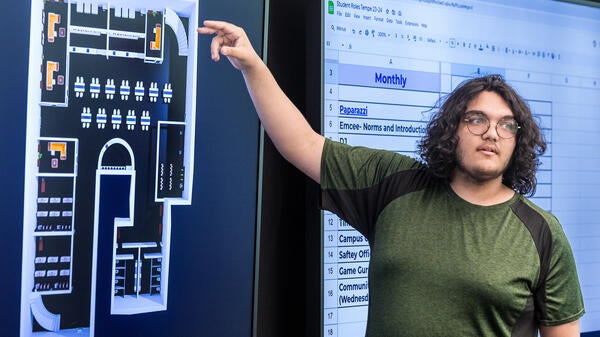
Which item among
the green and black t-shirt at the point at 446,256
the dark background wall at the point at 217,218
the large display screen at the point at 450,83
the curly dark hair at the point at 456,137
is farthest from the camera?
the large display screen at the point at 450,83

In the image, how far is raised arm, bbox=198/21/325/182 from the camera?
1.22m

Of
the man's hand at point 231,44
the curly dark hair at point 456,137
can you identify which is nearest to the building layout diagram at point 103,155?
the man's hand at point 231,44

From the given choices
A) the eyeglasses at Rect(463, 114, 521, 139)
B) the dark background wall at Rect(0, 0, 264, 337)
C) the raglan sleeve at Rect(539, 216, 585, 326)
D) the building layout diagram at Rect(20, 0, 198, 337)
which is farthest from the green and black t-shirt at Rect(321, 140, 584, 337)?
the building layout diagram at Rect(20, 0, 198, 337)

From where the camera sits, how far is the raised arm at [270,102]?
122cm

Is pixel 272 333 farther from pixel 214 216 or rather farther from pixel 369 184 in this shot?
pixel 369 184

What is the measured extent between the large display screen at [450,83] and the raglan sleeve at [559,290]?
0.53 metres

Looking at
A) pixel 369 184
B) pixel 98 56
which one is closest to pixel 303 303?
pixel 369 184

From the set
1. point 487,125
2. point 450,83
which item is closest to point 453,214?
point 487,125

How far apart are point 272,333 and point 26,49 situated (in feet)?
3.06

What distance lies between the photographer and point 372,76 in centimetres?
167

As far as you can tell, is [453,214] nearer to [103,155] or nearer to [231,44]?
[231,44]

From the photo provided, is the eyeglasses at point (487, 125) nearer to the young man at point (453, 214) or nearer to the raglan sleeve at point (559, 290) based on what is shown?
the young man at point (453, 214)

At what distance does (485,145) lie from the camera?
124 cm

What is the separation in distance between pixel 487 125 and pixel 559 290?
0.37 m
